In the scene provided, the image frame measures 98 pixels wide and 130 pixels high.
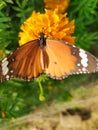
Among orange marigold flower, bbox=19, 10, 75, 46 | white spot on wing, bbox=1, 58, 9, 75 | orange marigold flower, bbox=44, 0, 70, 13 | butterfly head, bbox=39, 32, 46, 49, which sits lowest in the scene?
white spot on wing, bbox=1, 58, 9, 75

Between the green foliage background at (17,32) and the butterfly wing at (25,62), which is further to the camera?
the green foliage background at (17,32)

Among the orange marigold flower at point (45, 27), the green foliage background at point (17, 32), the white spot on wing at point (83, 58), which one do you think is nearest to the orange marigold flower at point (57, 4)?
the green foliage background at point (17, 32)

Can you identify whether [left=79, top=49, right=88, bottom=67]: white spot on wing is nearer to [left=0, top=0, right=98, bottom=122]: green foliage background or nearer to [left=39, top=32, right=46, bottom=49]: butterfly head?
[left=39, top=32, right=46, bottom=49]: butterfly head

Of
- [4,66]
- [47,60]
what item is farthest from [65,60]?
[4,66]

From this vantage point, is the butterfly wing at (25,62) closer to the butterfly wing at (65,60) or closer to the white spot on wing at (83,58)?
the butterfly wing at (65,60)

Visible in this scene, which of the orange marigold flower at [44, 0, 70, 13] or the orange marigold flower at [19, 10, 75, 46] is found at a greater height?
the orange marigold flower at [44, 0, 70, 13]

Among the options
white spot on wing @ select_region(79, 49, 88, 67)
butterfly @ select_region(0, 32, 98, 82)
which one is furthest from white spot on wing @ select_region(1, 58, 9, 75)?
white spot on wing @ select_region(79, 49, 88, 67)
